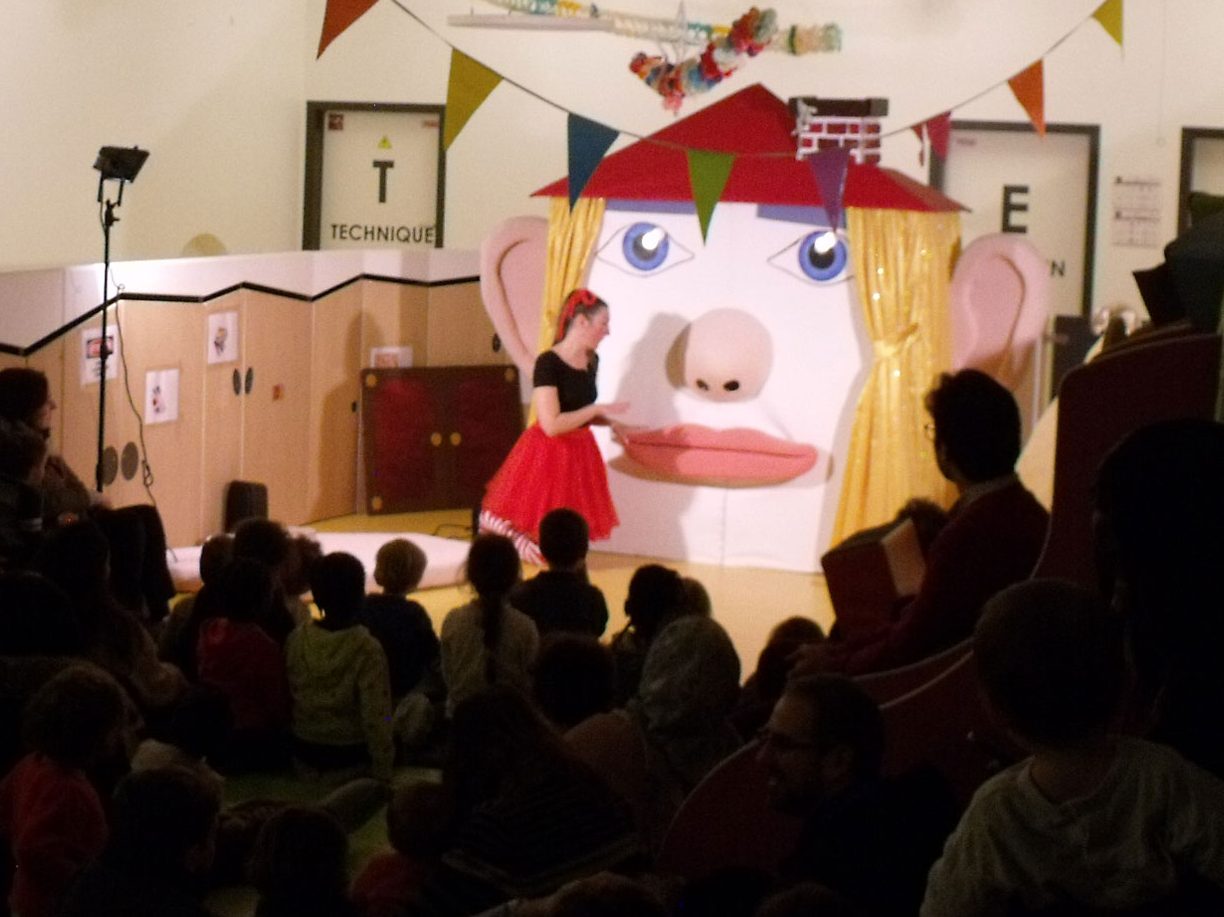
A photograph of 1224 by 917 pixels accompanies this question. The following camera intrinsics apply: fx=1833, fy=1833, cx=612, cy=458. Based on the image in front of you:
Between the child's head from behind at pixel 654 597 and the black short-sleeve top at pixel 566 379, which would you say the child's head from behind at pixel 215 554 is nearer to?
the child's head from behind at pixel 654 597

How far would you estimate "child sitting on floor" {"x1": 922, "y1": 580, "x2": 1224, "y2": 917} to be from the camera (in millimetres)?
1857

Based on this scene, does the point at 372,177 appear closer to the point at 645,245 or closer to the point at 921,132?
the point at 645,245

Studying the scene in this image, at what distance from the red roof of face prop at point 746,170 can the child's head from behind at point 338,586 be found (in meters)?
3.04

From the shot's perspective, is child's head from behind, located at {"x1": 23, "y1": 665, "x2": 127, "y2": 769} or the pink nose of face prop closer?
child's head from behind, located at {"x1": 23, "y1": 665, "x2": 127, "y2": 769}

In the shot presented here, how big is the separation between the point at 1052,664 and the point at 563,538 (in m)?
3.09

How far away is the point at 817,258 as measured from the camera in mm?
7559

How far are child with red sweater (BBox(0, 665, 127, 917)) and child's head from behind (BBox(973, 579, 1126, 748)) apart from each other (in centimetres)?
188

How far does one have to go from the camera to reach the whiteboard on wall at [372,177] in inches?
413

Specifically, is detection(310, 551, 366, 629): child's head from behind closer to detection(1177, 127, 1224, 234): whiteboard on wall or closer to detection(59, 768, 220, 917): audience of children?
detection(59, 768, 220, 917): audience of children

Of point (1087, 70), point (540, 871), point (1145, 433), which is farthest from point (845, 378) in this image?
point (1145, 433)

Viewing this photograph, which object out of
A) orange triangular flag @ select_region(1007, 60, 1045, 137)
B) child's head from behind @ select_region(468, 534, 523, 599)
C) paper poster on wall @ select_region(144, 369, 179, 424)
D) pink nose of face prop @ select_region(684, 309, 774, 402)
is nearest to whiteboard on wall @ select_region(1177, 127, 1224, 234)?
pink nose of face prop @ select_region(684, 309, 774, 402)

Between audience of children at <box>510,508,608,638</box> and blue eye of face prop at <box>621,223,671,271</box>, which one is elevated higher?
blue eye of face prop at <box>621,223,671,271</box>

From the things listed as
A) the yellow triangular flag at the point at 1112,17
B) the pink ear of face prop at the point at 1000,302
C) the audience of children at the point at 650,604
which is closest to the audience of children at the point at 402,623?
the audience of children at the point at 650,604

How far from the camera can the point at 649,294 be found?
778 cm
